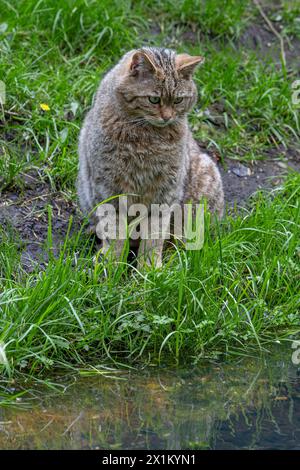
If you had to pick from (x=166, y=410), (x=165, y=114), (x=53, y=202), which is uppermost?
(x=165, y=114)

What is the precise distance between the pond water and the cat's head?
61.8 inches

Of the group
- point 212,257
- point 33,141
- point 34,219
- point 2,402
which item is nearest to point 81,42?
point 33,141

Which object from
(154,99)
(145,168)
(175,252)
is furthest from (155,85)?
(175,252)

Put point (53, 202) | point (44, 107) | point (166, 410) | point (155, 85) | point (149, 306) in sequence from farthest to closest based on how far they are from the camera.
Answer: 1. point (44, 107)
2. point (53, 202)
3. point (155, 85)
4. point (149, 306)
5. point (166, 410)

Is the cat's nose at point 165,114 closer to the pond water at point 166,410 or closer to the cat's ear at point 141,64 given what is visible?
the cat's ear at point 141,64

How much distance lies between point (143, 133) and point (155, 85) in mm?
307

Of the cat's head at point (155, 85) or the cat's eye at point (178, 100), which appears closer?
the cat's head at point (155, 85)

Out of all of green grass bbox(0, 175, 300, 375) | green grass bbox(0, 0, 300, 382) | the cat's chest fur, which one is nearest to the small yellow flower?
green grass bbox(0, 0, 300, 382)

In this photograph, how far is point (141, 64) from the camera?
5.33 meters

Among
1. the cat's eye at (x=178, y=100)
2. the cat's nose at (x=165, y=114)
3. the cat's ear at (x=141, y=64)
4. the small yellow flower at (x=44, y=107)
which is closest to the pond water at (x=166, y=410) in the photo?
the cat's nose at (x=165, y=114)

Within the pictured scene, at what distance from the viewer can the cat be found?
5371mm

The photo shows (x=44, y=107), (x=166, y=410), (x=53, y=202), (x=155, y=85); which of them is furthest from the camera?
(x=44, y=107)

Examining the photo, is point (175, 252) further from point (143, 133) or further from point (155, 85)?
point (155, 85)

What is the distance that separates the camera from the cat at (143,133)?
17.6 ft
